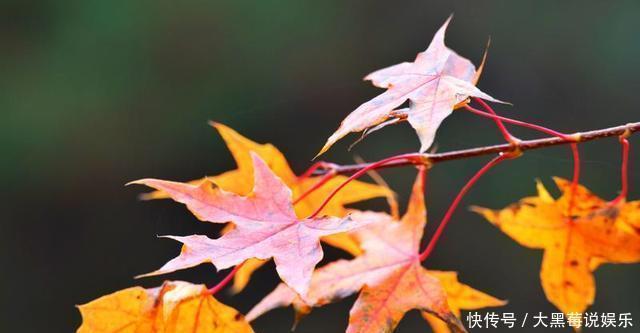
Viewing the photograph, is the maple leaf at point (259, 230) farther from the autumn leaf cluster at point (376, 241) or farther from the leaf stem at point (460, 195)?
the leaf stem at point (460, 195)

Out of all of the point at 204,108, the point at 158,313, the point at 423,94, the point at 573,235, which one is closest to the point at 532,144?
the point at 423,94

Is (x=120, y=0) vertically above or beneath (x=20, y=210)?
above

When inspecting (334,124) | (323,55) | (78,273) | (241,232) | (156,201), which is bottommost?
(78,273)

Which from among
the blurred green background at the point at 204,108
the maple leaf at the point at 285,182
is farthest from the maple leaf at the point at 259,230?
the blurred green background at the point at 204,108

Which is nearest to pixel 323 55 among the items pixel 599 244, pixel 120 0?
pixel 120 0

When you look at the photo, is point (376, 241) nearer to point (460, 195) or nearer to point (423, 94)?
point (460, 195)

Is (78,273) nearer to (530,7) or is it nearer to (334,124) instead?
(334,124)
